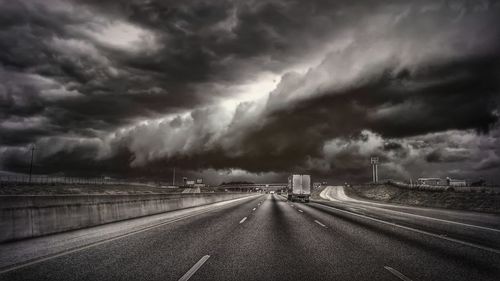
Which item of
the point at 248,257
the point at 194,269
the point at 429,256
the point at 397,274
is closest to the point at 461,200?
the point at 429,256

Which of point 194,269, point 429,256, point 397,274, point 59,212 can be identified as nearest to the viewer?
point 397,274

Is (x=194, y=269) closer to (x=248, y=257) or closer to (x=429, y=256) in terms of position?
(x=248, y=257)

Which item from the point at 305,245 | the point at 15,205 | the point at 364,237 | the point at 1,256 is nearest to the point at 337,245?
the point at 305,245

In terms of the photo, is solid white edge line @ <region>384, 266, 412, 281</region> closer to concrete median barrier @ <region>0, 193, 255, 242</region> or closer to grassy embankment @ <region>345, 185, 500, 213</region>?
concrete median barrier @ <region>0, 193, 255, 242</region>

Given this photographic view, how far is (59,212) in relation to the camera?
11781 mm

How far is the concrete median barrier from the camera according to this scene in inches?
379

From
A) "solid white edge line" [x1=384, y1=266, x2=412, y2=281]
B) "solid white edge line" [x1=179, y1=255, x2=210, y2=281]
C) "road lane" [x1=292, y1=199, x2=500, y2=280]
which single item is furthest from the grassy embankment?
"solid white edge line" [x1=179, y1=255, x2=210, y2=281]

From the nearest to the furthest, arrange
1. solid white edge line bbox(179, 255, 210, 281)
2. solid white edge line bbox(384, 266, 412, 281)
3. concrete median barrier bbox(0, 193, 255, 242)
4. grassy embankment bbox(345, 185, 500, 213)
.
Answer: solid white edge line bbox(179, 255, 210, 281) < solid white edge line bbox(384, 266, 412, 281) < concrete median barrier bbox(0, 193, 255, 242) < grassy embankment bbox(345, 185, 500, 213)

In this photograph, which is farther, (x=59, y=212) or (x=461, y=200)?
(x=461, y=200)

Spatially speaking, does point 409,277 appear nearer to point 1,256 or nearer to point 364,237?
point 364,237

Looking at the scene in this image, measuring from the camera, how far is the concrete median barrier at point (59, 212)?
962 cm

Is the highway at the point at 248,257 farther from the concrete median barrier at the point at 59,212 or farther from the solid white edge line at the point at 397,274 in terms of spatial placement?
the concrete median barrier at the point at 59,212

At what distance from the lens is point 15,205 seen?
32.4ft

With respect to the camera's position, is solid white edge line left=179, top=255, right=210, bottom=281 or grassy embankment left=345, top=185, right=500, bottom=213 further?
grassy embankment left=345, top=185, right=500, bottom=213
